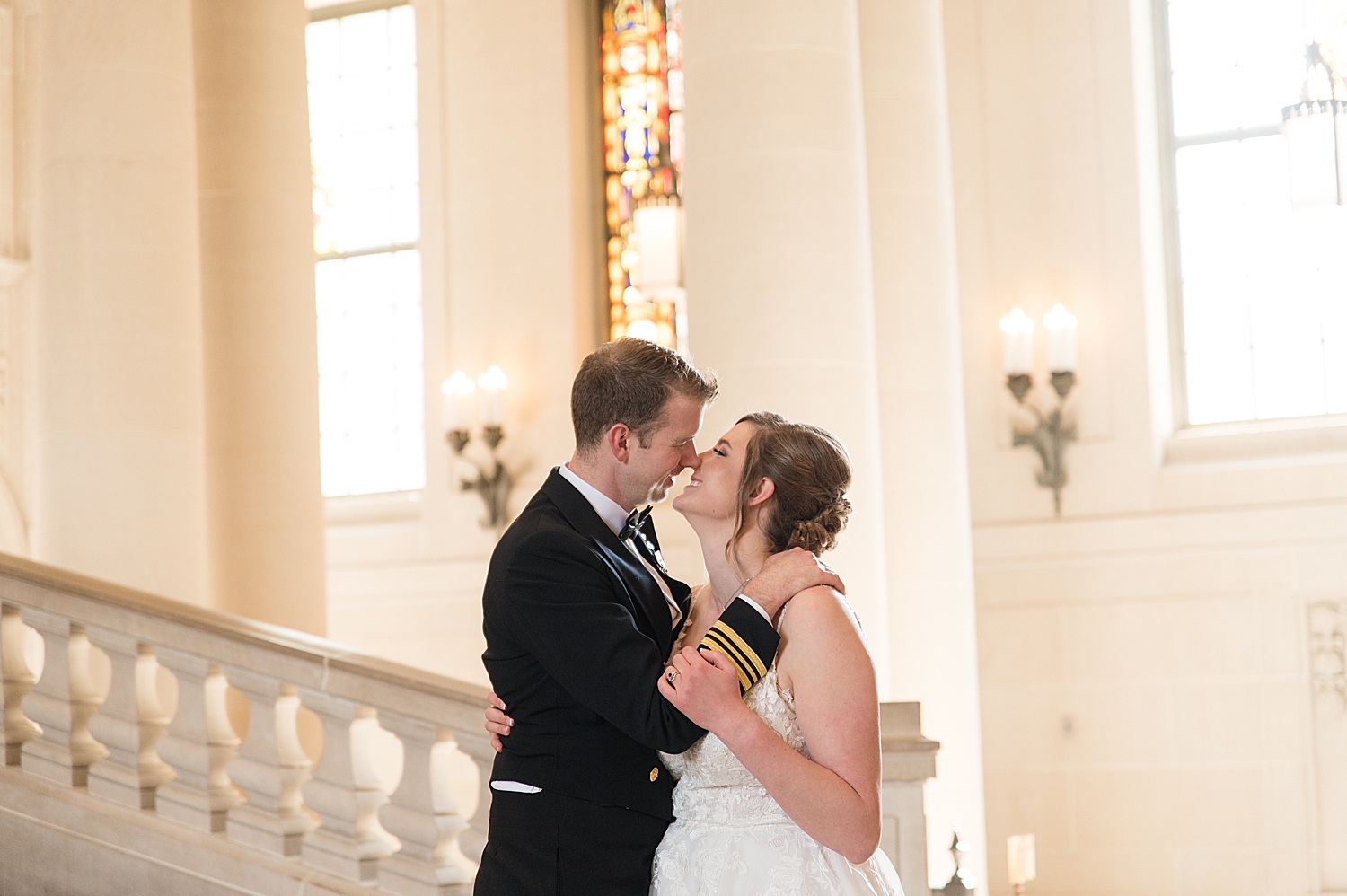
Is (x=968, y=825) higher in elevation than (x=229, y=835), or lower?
lower

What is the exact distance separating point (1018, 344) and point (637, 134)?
3405 mm

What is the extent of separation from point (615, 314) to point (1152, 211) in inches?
144

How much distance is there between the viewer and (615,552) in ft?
8.52

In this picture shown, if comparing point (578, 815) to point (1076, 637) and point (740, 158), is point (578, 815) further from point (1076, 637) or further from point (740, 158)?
point (1076, 637)

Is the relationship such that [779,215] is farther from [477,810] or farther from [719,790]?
[719,790]

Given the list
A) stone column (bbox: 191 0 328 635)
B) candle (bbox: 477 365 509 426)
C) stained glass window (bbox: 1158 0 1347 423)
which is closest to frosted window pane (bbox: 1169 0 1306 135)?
stained glass window (bbox: 1158 0 1347 423)

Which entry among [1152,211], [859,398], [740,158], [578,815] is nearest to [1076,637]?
[1152,211]

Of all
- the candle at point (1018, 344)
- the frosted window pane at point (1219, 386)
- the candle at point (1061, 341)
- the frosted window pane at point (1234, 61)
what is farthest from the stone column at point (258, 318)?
the frosted window pane at point (1234, 61)

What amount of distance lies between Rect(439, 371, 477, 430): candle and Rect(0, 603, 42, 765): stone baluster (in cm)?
502

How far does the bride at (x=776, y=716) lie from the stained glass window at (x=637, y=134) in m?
6.98

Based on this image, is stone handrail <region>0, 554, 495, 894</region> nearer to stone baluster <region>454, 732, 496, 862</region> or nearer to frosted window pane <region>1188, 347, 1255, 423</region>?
stone baluster <region>454, 732, 496, 862</region>

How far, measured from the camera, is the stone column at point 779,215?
4.92m

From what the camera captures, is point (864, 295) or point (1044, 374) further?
point (1044, 374)

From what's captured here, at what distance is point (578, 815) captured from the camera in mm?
2498
